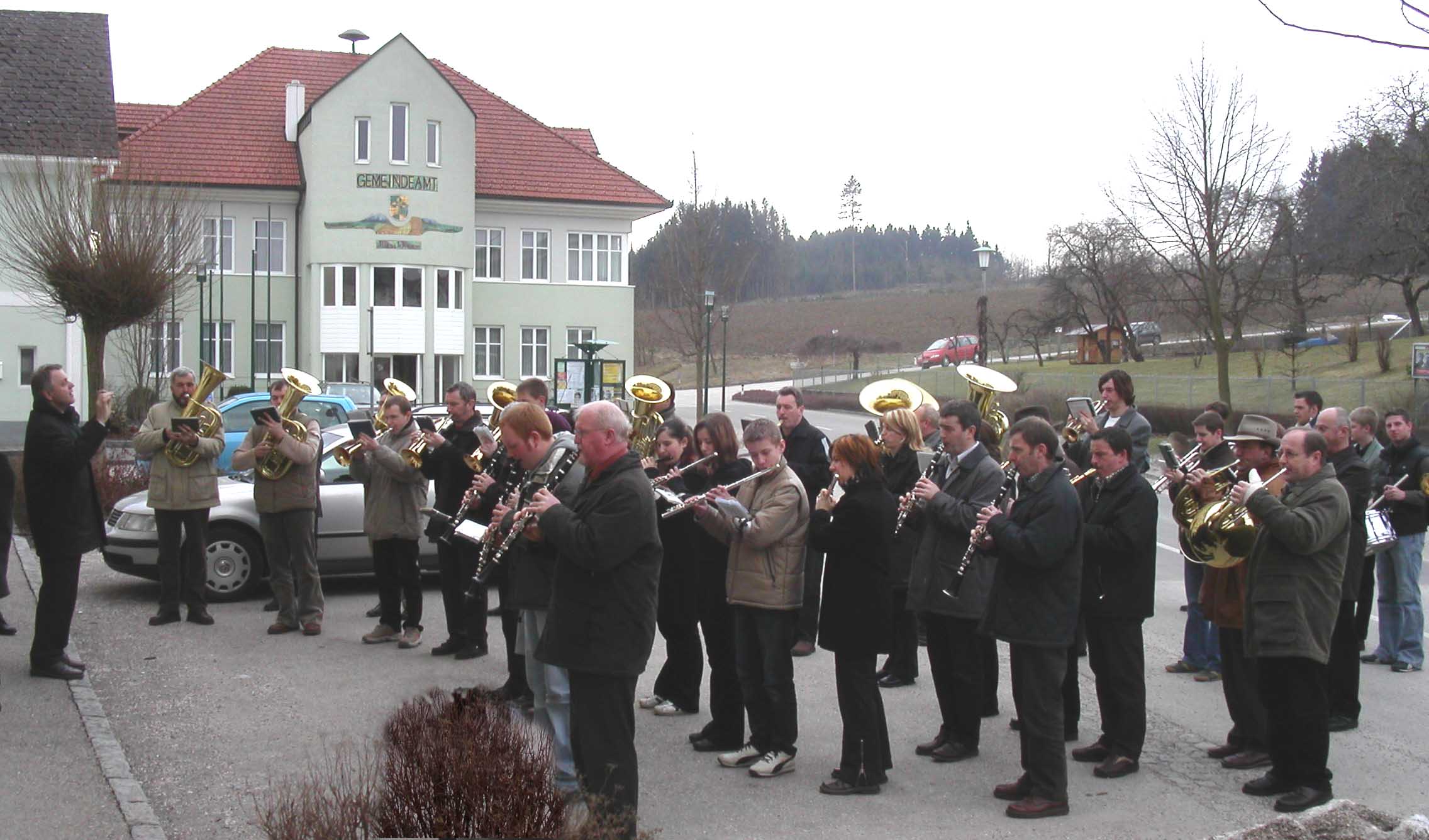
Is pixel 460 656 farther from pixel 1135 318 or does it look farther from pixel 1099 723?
pixel 1135 318

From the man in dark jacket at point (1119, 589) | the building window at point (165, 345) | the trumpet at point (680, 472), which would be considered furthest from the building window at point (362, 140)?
the man in dark jacket at point (1119, 589)

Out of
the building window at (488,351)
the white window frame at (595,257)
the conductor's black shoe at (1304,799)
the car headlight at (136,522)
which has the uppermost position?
the white window frame at (595,257)

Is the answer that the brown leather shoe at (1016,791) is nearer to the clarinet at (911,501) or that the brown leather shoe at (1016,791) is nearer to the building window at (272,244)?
the clarinet at (911,501)

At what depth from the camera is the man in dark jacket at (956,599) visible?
652cm

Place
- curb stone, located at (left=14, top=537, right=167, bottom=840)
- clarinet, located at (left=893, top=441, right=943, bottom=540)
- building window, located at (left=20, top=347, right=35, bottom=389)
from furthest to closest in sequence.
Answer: building window, located at (left=20, top=347, right=35, bottom=389) → clarinet, located at (left=893, top=441, right=943, bottom=540) → curb stone, located at (left=14, top=537, right=167, bottom=840)

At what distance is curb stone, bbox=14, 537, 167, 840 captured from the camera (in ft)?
17.3

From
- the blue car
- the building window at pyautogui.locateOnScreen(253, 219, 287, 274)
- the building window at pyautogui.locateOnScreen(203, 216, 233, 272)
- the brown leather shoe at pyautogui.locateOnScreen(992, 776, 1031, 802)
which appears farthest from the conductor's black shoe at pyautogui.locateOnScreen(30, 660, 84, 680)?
the building window at pyautogui.locateOnScreen(253, 219, 287, 274)

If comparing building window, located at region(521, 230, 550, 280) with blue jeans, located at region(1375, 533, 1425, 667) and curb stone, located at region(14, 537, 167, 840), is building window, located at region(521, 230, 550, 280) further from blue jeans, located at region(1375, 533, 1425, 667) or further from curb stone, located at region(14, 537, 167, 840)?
blue jeans, located at region(1375, 533, 1425, 667)

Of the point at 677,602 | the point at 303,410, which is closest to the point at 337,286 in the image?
the point at 303,410

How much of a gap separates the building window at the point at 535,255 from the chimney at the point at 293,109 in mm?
8225

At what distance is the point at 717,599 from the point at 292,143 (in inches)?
1536

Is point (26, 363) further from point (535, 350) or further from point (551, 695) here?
point (551, 695)

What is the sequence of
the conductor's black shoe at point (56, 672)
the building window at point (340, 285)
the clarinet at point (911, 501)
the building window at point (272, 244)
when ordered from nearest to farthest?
the clarinet at point (911, 501)
the conductor's black shoe at point (56, 672)
the building window at point (340, 285)
the building window at point (272, 244)

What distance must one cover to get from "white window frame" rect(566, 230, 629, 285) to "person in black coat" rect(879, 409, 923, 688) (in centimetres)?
3654
